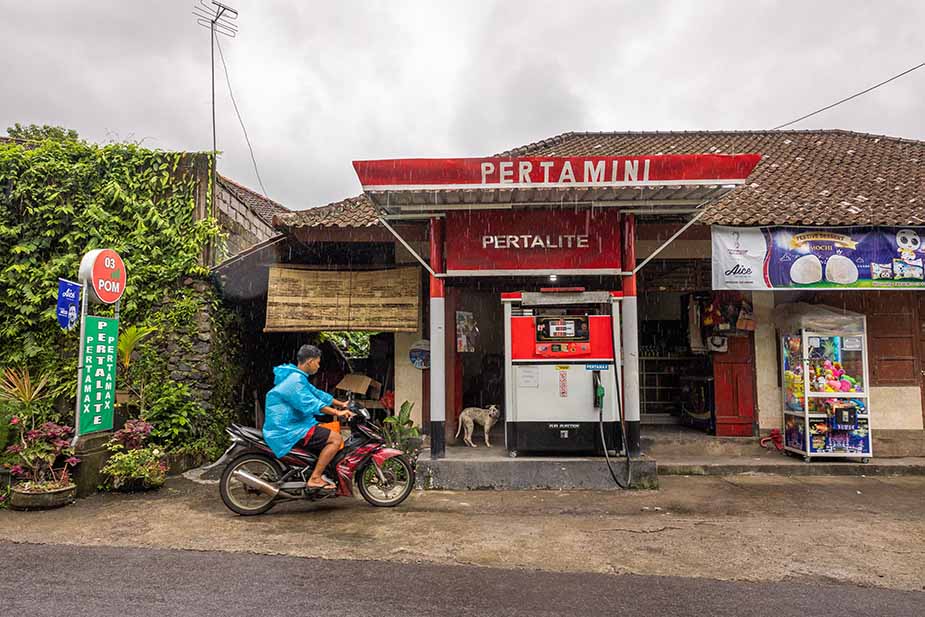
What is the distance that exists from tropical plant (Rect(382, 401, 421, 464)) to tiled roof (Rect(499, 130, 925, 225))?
186 inches

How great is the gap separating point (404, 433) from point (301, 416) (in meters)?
2.65

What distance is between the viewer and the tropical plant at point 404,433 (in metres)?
8.41

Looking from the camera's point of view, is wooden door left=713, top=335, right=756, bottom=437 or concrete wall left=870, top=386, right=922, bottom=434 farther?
wooden door left=713, top=335, right=756, bottom=437

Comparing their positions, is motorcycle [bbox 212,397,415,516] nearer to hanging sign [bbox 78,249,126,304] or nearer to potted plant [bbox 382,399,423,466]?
potted plant [bbox 382,399,423,466]

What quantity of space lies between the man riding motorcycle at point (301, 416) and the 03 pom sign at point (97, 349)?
238cm

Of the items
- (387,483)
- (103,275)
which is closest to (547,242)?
(387,483)

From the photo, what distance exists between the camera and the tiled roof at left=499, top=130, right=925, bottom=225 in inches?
331

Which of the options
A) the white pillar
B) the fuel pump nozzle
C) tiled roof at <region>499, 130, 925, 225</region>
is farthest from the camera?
tiled roof at <region>499, 130, 925, 225</region>

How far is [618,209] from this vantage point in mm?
7539

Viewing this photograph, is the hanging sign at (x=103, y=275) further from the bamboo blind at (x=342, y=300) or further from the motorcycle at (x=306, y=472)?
the motorcycle at (x=306, y=472)

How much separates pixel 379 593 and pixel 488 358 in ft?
23.9

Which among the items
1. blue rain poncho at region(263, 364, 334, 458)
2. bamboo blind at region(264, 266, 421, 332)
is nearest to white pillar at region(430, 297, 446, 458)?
bamboo blind at region(264, 266, 421, 332)

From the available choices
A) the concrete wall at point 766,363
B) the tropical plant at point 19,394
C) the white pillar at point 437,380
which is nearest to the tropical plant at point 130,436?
the tropical plant at point 19,394

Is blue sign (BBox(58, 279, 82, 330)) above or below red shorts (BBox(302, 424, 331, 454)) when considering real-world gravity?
above
